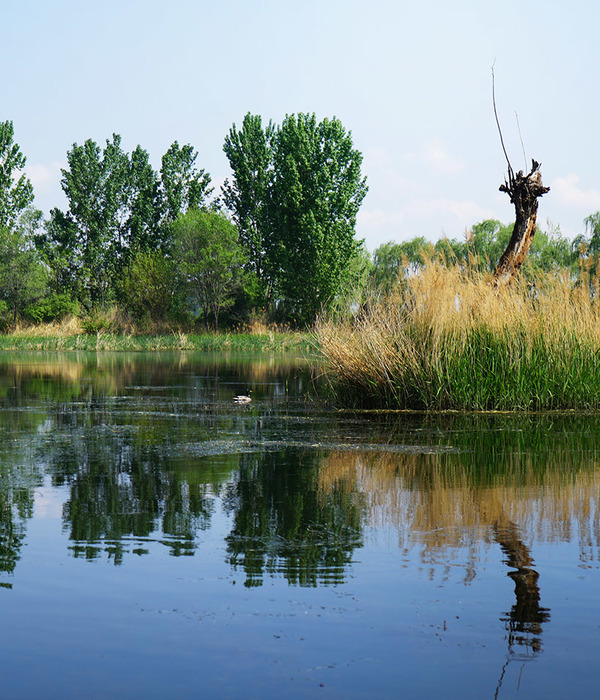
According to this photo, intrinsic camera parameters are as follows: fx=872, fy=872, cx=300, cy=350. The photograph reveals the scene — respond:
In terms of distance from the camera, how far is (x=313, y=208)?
45.5 m

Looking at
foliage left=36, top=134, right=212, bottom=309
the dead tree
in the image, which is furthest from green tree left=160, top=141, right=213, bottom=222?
the dead tree

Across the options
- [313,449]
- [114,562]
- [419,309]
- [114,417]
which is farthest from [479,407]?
[114,562]

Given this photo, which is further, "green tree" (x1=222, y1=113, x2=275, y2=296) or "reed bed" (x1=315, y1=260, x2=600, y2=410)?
"green tree" (x1=222, y1=113, x2=275, y2=296)

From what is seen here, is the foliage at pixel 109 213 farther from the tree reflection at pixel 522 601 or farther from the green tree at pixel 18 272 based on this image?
the tree reflection at pixel 522 601

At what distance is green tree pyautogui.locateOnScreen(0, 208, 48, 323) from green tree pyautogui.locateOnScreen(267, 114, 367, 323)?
15.0 meters

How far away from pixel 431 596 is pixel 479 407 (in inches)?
337

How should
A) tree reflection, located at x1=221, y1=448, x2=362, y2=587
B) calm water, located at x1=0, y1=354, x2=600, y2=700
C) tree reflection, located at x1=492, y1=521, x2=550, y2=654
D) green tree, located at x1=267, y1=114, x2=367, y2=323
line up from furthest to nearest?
green tree, located at x1=267, y1=114, x2=367, y2=323, tree reflection, located at x1=221, y1=448, x2=362, y2=587, tree reflection, located at x1=492, y1=521, x2=550, y2=654, calm water, located at x1=0, y1=354, x2=600, y2=700

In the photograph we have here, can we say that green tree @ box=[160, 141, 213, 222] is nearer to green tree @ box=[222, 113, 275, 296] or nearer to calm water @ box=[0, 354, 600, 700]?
green tree @ box=[222, 113, 275, 296]

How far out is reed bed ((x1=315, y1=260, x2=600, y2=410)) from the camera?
39.8 feet

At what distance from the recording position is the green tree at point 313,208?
45156mm

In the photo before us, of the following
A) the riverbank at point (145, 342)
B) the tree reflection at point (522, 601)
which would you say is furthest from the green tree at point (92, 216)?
the tree reflection at point (522, 601)

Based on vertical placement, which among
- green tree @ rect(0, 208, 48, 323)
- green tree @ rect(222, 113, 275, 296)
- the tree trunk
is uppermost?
green tree @ rect(222, 113, 275, 296)

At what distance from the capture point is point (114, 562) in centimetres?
480

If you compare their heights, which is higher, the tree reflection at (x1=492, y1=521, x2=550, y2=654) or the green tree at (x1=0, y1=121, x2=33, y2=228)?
the green tree at (x1=0, y1=121, x2=33, y2=228)
